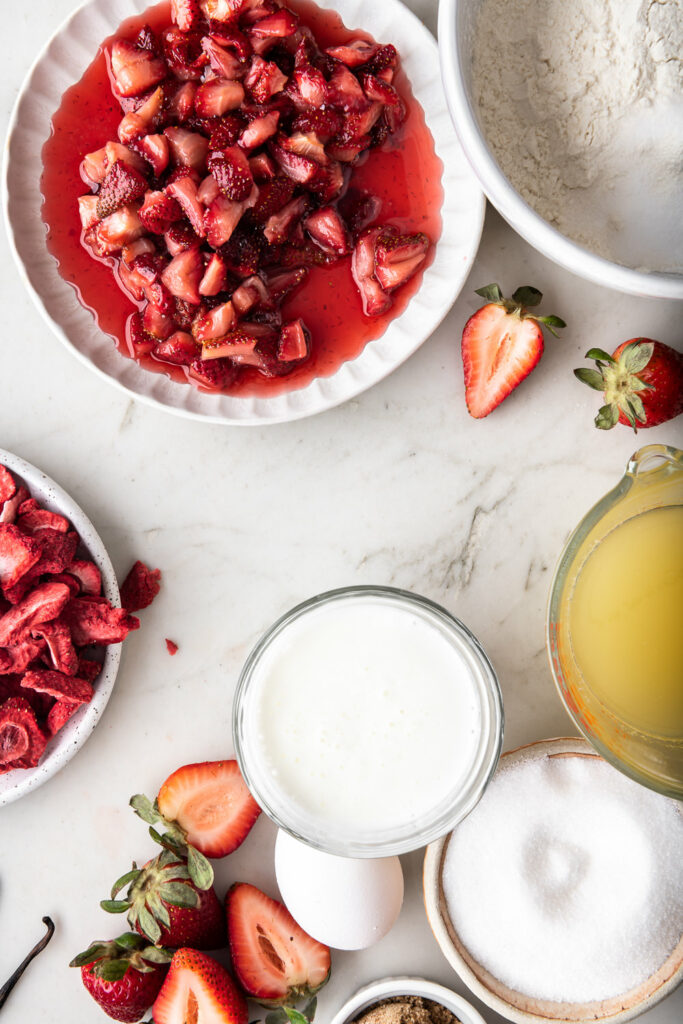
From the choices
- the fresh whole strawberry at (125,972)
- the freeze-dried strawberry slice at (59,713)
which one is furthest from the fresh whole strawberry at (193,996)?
the freeze-dried strawberry slice at (59,713)

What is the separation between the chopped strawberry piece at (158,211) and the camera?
1.24 metres

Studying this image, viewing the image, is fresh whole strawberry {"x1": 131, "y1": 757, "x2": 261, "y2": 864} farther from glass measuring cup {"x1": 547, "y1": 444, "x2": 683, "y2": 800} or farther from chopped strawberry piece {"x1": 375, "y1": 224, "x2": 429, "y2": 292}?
chopped strawberry piece {"x1": 375, "y1": 224, "x2": 429, "y2": 292}

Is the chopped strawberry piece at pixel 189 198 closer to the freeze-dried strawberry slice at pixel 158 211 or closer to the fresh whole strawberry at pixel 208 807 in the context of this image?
the freeze-dried strawberry slice at pixel 158 211

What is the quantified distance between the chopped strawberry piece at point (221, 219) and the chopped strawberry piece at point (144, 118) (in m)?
0.16

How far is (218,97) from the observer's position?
123 centimetres

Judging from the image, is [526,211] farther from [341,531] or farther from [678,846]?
[678,846]

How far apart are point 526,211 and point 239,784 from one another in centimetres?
94

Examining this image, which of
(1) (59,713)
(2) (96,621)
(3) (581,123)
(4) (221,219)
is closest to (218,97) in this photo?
(4) (221,219)

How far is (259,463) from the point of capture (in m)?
1.41

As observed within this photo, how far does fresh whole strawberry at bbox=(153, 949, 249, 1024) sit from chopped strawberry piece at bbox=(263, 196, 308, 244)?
1.09m

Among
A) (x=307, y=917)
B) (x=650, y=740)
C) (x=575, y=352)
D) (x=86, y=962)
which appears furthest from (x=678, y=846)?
(x=86, y=962)

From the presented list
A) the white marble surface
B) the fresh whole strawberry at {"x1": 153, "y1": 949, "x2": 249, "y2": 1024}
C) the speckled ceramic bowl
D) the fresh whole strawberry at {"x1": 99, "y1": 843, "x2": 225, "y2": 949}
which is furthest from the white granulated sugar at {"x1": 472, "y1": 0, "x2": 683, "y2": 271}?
the fresh whole strawberry at {"x1": 153, "y1": 949, "x2": 249, "y2": 1024}

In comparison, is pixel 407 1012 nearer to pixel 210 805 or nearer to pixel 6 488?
pixel 210 805

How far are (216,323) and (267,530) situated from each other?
0.35 m
